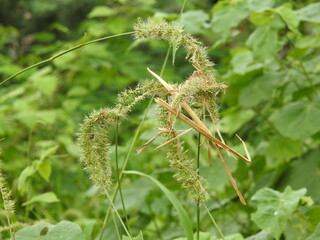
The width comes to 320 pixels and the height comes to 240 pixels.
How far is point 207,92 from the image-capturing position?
0.79m

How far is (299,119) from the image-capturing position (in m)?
1.79

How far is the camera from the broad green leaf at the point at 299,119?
69.7 inches

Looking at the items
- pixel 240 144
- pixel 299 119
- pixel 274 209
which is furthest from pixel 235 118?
pixel 274 209

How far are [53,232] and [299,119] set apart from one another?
3.25 feet

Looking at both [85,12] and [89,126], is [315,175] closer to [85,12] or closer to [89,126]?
[89,126]

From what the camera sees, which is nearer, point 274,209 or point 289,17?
point 274,209

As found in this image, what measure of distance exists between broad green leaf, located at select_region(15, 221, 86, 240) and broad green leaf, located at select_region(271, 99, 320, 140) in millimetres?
954

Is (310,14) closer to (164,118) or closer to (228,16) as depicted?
(228,16)

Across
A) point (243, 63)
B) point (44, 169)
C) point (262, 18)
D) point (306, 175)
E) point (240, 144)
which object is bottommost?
point (306, 175)

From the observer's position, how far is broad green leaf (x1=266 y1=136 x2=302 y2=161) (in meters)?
1.86

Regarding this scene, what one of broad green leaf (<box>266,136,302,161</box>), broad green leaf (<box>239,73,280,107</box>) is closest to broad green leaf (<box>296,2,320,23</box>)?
broad green leaf (<box>239,73,280,107</box>)

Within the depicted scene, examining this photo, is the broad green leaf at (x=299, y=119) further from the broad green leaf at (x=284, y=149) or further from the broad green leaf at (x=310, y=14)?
the broad green leaf at (x=310, y=14)

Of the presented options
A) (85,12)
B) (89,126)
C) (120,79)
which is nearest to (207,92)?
(89,126)

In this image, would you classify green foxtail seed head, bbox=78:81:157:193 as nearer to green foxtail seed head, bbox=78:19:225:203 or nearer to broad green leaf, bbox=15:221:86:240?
green foxtail seed head, bbox=78:19:225:203
